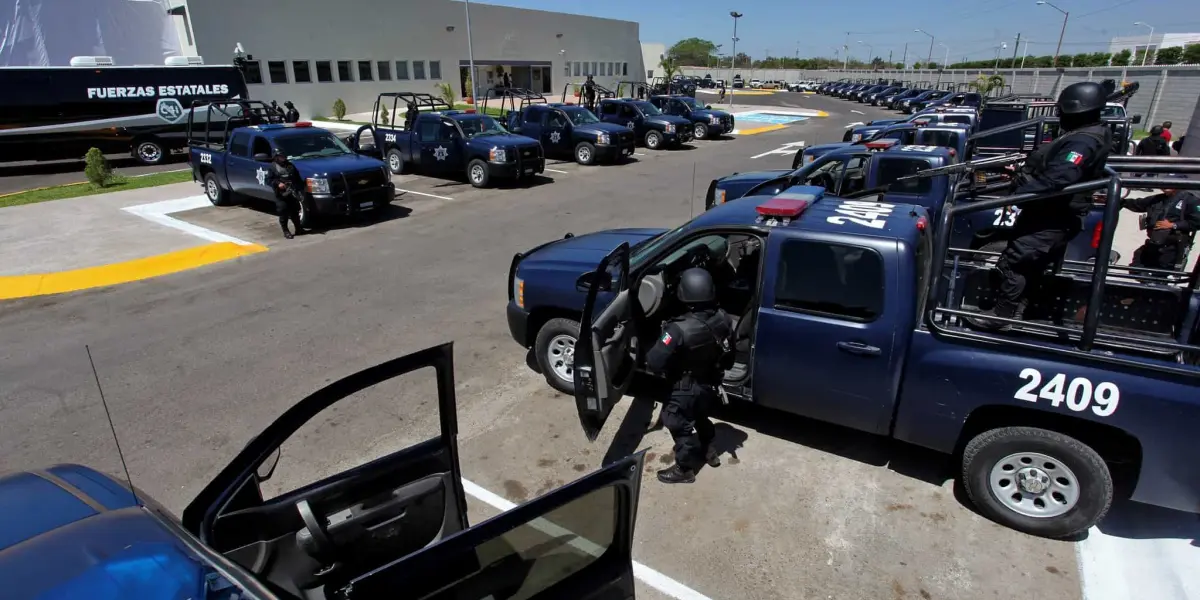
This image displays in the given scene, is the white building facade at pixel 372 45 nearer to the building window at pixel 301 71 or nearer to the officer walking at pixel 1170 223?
the building window at pixel 301 71

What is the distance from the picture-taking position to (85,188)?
15.1 metres

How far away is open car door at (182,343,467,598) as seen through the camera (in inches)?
92.2

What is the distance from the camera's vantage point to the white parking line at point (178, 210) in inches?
432

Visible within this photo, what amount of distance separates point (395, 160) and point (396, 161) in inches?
1.5

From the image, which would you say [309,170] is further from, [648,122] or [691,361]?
[648,122]

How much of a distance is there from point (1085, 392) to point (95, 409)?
7.08m

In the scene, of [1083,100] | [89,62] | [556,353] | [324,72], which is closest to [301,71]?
[324,72]

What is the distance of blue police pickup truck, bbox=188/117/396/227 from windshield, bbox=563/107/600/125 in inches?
330

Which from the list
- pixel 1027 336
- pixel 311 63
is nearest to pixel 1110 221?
pixel 1027 336

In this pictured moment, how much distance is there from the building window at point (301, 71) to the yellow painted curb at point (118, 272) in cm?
2630

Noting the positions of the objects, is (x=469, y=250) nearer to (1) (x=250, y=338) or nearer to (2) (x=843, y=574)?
(1) (x=250, y=338)

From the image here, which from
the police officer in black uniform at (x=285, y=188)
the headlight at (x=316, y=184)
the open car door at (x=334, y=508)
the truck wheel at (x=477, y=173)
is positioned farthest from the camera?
the truck wheel at (x=477, y=173)

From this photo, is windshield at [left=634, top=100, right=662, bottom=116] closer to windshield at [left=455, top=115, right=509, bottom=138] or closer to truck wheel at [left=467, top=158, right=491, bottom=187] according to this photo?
windshield at [left=455, top=115, right=509, bottom=138]

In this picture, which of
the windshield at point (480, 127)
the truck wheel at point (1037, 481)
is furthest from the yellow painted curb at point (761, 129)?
the truck wheel at point (1037, 481)
